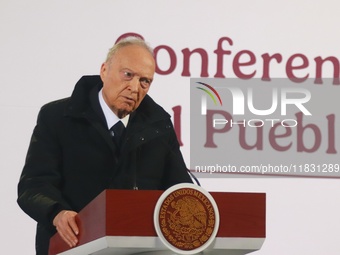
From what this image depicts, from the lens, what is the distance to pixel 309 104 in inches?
112

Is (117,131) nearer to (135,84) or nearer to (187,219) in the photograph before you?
(135,84)

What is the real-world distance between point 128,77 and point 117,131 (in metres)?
0.14

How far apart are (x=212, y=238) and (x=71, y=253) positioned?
0.92ft

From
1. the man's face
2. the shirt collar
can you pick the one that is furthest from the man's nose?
the shirt collar

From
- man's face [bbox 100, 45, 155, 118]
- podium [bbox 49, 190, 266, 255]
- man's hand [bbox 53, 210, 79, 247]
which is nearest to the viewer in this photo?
podium [bbox 49, 190, 266, 255]

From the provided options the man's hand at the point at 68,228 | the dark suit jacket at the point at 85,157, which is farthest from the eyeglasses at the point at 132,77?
the man's hand at the point at 68,228

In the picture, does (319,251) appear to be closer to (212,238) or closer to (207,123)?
(207,123)

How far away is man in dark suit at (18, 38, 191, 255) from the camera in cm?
174

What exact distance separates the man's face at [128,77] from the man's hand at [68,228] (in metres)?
0.28

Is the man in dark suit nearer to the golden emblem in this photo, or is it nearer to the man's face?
the man's face

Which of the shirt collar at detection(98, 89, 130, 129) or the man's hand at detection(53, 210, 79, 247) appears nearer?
the man's hand at detection(53, 210, 79, 247)

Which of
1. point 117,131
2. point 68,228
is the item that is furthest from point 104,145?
point 68,228

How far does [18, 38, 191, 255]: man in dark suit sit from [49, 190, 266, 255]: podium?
0.26 metres

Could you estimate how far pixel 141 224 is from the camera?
1.40 m
